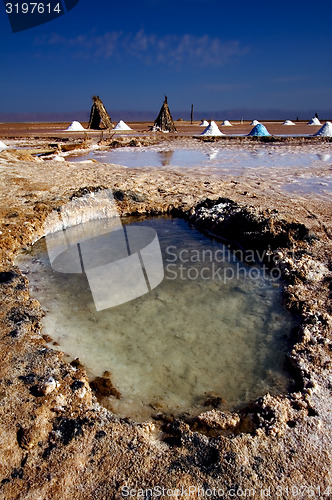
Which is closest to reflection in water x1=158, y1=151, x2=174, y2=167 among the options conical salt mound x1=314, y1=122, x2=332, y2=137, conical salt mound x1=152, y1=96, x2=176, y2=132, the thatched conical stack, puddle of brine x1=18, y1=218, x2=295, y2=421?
puddle of brine x1=18, y1=218, x2=295, y2=421

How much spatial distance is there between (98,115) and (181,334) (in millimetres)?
25647

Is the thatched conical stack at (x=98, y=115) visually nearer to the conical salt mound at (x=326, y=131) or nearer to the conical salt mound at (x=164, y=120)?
the conical salt mound at (x=164, y=120)

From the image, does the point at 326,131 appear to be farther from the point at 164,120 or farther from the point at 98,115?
the point at 98,115

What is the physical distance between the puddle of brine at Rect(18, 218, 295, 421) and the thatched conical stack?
77.5 ft

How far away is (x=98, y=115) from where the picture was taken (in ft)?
83.4

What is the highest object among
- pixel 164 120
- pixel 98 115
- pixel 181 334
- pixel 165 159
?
pixel 98 115

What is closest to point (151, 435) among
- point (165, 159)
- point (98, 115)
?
point (165, 159)

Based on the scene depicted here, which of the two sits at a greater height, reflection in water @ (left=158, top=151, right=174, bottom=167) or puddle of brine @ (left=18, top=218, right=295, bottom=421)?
reflection in water @ (left=158, top=151, right=174, bottom=167)

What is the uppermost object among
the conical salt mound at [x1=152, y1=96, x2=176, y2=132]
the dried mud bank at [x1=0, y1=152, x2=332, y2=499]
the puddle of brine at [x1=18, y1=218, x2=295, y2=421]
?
the conical salt mound at [x1=152, y1=96, x2=176, y2=132]

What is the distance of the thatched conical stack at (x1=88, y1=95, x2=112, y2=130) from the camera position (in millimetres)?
25038

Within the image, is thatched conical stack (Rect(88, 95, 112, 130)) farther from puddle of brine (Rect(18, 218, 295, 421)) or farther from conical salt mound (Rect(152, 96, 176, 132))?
puddle of brine (Rect(18, 218, 295, 421))

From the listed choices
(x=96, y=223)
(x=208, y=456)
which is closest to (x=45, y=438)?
(x=208, y=456)

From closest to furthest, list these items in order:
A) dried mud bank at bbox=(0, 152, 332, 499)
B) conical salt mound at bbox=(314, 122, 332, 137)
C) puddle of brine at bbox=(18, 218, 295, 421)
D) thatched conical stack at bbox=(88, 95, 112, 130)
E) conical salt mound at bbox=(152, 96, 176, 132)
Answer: dried mud bank at bbox=(0, 152, 332, 499)
puddle of brine at bbox=(18, 218, 295, 421)
conical salt mound at bbox=(314, 122, 332, 137)
conical salt mound at bbox=(152, 96, 176, 132)
thatched conical stack at bbox=(88, 95, 112, 130)

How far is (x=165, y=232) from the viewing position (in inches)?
187
